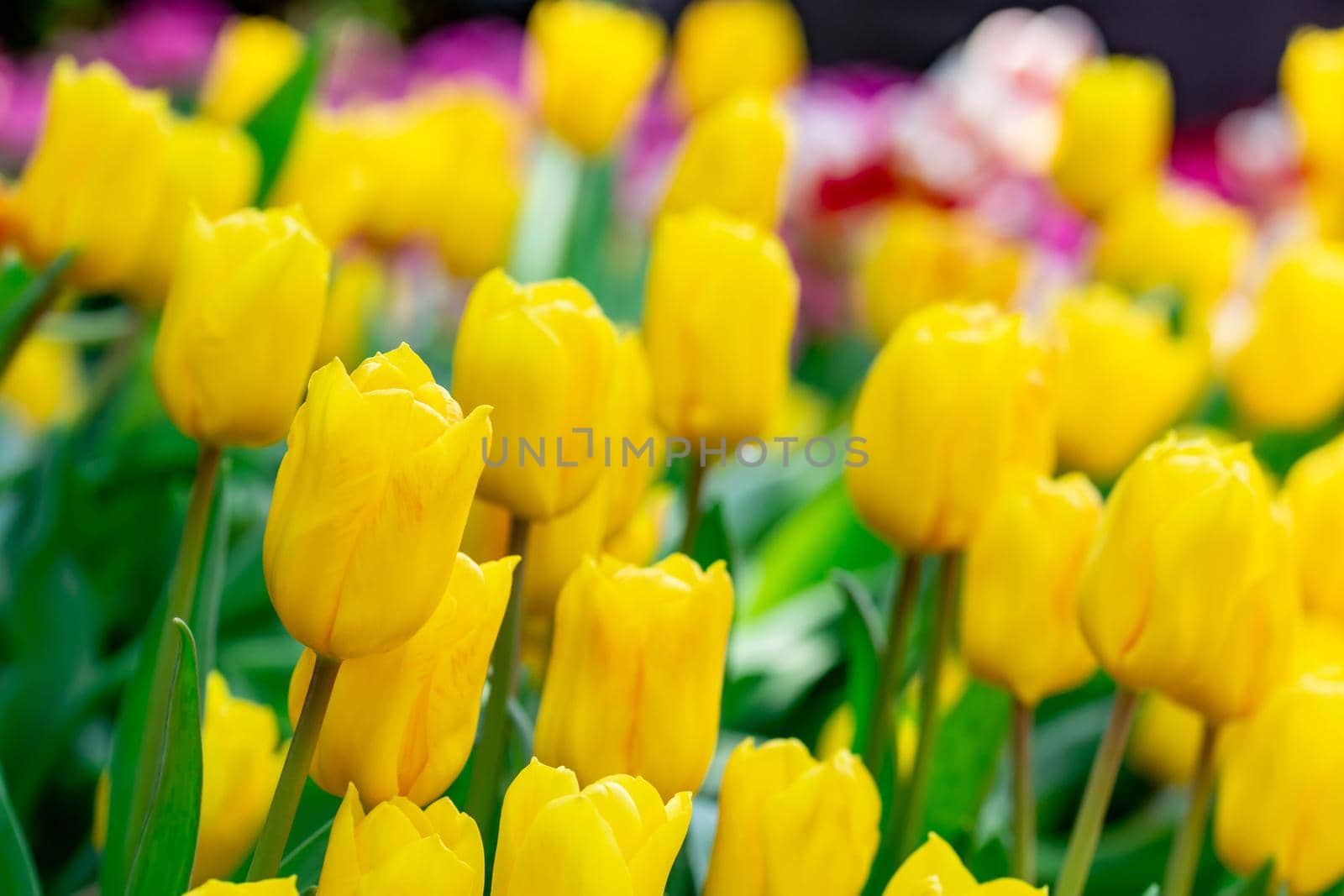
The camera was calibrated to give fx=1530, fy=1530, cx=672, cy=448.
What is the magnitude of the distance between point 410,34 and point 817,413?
4230mm

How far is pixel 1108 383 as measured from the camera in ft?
2.89

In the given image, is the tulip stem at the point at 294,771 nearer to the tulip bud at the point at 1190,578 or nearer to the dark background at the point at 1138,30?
the tulip bud at the point at 1190,578

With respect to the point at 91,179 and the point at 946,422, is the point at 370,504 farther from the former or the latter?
the point at 91,179

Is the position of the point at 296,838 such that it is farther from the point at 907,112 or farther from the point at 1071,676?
the point at 907,112

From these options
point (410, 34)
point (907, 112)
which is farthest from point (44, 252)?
point (410, 34)

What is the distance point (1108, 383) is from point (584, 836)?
588 mm

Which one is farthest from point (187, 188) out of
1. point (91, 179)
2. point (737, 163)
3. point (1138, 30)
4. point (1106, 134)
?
point (1138, 30)

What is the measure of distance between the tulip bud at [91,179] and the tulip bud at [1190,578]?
0.49m

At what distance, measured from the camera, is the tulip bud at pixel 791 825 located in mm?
458

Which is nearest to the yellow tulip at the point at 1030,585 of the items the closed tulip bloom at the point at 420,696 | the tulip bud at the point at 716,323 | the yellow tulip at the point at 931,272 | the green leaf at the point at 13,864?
the tulip bud at the point at 716,323

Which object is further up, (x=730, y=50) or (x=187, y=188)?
(x=187, y=188)

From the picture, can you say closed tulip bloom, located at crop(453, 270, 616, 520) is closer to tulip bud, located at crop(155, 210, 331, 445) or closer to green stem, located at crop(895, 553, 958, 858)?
tulip bud, located at crop(155, 210, 331, 445)

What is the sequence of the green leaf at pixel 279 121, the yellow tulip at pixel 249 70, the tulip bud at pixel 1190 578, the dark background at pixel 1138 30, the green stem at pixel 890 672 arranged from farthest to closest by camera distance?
1. the dark background at pixel 1138 30
2. the yellow tulip at pixel 249 70
3. the green leaf at pixel 279 121
4. the green stem at pixel 890 672
5. the tulip bud at pixel 1190 578

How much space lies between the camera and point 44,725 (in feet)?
2.60
